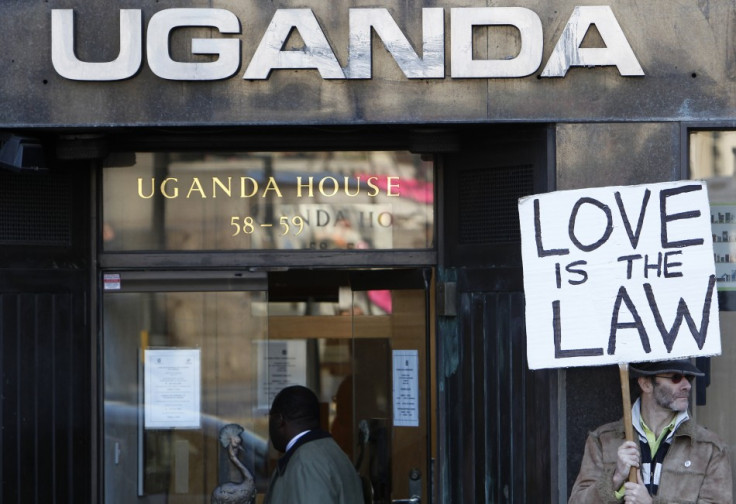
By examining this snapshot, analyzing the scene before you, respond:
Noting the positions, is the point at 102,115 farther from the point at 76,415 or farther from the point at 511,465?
the point at 511,465

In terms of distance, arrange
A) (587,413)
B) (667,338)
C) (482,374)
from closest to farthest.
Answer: (667,338), (587,413), (482,374)

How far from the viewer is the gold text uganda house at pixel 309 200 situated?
7.57 metres

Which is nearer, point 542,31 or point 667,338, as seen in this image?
point 667,338

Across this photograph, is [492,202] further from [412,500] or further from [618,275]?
[412,500]

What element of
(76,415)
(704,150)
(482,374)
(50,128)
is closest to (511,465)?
(482,374)

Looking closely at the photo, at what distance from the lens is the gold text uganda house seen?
24.8ft

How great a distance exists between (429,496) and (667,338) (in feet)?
8.09

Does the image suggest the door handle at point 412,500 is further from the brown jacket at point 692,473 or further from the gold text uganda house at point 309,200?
the brown jacket at point 692,473

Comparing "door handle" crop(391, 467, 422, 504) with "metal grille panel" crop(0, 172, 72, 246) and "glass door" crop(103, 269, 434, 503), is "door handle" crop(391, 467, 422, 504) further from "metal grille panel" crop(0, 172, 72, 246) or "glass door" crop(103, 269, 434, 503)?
"metal grille panel" crop(0, 172, 72, 246)

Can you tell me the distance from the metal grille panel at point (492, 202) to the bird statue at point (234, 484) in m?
1.80

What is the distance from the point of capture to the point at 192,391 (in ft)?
27.8

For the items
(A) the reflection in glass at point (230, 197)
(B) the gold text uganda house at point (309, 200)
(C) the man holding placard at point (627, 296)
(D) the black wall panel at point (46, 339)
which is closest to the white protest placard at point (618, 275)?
(C) the man holding placard at point (627, 296)

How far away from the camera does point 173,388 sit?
8477mm

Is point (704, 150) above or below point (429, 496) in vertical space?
above
